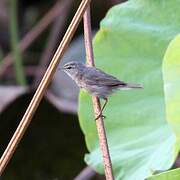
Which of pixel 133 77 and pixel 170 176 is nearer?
pixel 170 176

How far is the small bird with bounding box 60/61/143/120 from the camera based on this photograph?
184 cm

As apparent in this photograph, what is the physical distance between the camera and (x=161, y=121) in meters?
1.82

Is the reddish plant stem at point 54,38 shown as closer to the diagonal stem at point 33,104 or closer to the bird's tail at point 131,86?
the bird's tail at point 131,86

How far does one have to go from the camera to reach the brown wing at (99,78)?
1855 mm

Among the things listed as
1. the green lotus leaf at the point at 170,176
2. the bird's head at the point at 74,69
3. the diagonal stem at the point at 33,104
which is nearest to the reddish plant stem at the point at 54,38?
the bird's head at the point at 74,69

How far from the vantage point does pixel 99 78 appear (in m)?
1.92

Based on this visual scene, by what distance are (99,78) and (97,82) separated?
0.03 metres

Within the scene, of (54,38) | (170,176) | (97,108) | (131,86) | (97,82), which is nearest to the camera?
(170,176)

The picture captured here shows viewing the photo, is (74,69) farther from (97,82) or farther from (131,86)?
(131,86)

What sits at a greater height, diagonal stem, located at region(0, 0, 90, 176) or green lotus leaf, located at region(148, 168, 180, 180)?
diagonal stem, located at region(0, 0, 90, 176)

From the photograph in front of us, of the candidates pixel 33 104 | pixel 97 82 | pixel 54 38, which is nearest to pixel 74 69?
pixel 97 82

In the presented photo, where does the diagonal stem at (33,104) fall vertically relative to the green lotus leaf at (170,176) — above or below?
above

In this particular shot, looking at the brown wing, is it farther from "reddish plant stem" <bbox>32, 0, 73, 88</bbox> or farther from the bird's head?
"reddish plant stem" <bbox>32, 0, 73, 88</bbox>

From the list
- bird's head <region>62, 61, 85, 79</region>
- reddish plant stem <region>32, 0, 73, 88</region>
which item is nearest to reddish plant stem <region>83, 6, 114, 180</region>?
bird's head <region>62, 61, 85, 79</region>
